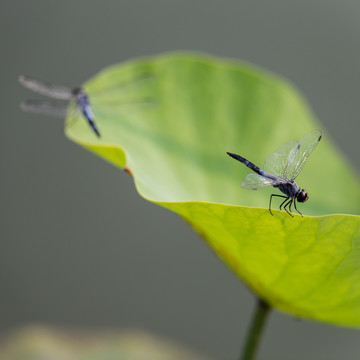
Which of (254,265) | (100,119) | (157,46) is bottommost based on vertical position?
(254,265)

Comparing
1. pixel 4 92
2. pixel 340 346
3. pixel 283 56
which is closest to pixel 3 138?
pixel 4 92

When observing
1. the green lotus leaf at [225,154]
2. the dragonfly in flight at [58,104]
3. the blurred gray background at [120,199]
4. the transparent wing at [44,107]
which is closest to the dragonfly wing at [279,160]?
the green lotus leaf at [225,154]

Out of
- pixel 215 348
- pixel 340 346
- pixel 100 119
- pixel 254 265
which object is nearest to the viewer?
pixel 254 265

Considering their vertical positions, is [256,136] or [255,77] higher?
[255,77]

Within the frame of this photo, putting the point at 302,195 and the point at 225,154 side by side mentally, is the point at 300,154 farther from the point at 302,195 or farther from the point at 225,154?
the point at 225,154

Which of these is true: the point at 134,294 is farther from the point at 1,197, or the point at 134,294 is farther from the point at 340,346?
the point at 340,346

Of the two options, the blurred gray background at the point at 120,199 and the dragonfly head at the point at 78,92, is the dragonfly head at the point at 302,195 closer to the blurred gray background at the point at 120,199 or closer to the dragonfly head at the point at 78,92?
the dragonfly head at the point at 78,92

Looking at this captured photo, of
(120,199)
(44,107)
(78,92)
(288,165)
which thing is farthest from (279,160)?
(120,199)
